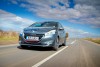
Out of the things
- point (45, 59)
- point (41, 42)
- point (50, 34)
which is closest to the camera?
point (45, 59)

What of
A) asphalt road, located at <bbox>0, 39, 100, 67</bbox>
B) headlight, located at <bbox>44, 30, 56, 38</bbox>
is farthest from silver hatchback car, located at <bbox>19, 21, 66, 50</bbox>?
asphalt road, located at <bbox>0, 39, 100, 67</bbox>

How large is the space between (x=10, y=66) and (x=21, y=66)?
1.03ft

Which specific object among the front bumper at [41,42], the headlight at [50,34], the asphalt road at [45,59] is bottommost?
the asphalt road at [45,59]

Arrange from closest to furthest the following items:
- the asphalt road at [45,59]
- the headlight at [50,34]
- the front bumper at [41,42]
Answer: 1. the asphalt road at [45,59]
2. the front bumper at [41,42]
3. the headlight at [50,34]

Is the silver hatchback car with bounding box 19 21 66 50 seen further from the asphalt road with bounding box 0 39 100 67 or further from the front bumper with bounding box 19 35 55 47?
the asphalt road with bounding box 0 39 100 67

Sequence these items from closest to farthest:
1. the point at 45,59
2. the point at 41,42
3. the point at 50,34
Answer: the point at 45,59
the point at 41,42
the point at 50,34

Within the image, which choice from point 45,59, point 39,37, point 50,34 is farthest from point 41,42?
point 45,59

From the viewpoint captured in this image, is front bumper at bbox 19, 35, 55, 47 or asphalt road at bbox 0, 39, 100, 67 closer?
asphalt road at bbox 0, 39, 100, 67

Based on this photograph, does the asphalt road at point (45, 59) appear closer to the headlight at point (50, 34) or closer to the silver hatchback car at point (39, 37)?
the silver hatchback car at point (39, 37)

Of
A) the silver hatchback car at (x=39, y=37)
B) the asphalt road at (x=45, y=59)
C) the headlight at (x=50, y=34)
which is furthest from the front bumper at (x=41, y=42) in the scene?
the asphalt road at (x=45, y=59)

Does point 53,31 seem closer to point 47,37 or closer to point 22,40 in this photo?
point 47,37

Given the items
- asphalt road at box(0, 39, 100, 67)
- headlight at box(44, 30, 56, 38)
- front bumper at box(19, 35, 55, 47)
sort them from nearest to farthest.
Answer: asphalt road at box(0, 39, 100, 67)
front bumper at box(19, 35, 55, 47)
headlight at box(44, 30, 56, 38)

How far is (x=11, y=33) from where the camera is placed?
1065 inches

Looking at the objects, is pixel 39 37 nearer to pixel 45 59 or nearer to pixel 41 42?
pixel 41 42
